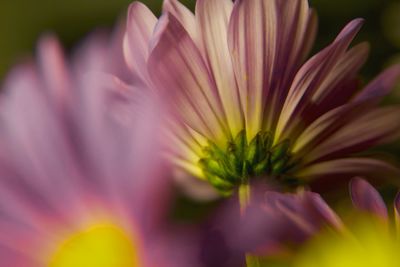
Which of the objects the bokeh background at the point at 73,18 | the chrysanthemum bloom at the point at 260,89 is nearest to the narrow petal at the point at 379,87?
the chrysanthemum bloom at the point at 260,89

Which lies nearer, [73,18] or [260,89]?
[260,89]

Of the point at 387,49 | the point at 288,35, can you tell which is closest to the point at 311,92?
the point at 288,35

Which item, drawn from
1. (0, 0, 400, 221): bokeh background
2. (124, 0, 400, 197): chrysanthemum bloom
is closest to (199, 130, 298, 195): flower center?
(124, 0, 400, 197): chrysanthemum bloom

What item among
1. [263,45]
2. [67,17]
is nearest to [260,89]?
[263,45]

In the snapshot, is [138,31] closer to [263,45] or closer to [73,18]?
[263,45]

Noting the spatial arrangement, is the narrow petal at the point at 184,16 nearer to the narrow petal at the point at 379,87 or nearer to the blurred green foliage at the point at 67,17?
the narrow petal at the point at 379,87

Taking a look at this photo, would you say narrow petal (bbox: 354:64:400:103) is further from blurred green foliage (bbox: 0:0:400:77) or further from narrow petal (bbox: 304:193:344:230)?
blurred green foliage (bbox: 0:0:400:77)
